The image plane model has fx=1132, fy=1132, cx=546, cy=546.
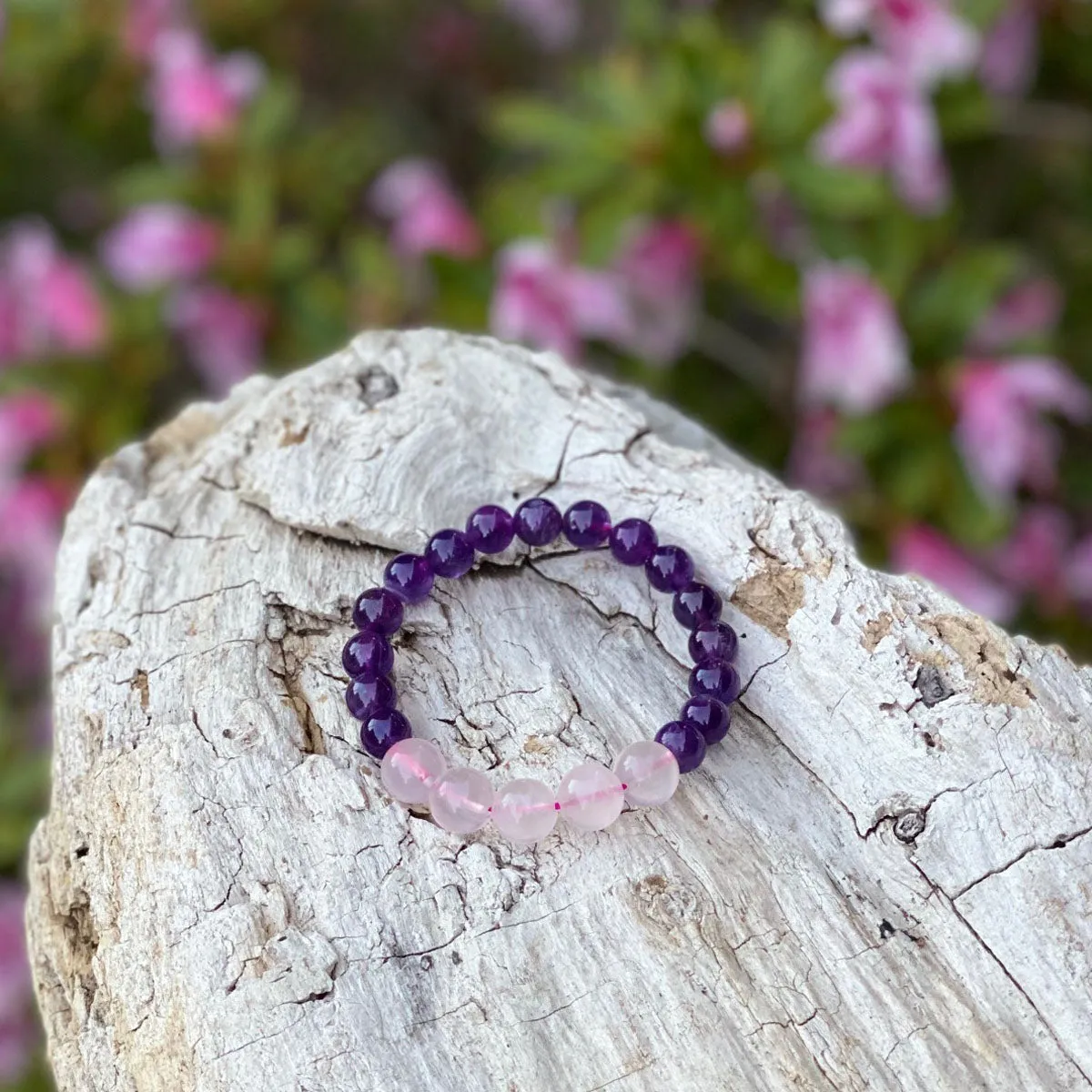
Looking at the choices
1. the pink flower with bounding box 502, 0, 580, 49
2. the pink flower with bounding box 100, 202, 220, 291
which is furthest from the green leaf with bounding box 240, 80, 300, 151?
the pink flower with bounding box 502, 0, 580, 49

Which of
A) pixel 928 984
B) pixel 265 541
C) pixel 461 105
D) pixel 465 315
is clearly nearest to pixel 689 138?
pixel 465 315

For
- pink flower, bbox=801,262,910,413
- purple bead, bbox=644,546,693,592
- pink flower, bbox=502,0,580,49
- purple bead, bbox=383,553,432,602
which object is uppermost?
pink flower, bbox=502,0,580,49

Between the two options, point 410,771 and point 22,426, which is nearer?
point 410,771

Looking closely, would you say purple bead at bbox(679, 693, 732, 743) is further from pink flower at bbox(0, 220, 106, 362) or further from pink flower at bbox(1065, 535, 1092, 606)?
pink flower at bbox(0, 220, 106, 362)

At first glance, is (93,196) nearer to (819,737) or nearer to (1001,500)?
(1001,500)

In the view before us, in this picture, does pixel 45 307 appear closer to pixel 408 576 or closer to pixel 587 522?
pixel 408 576

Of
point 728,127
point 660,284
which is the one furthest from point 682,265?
point 728,127

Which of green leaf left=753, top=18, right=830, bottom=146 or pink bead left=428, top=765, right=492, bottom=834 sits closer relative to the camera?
pink bead left=428, top=765, right=492, bottom=834
